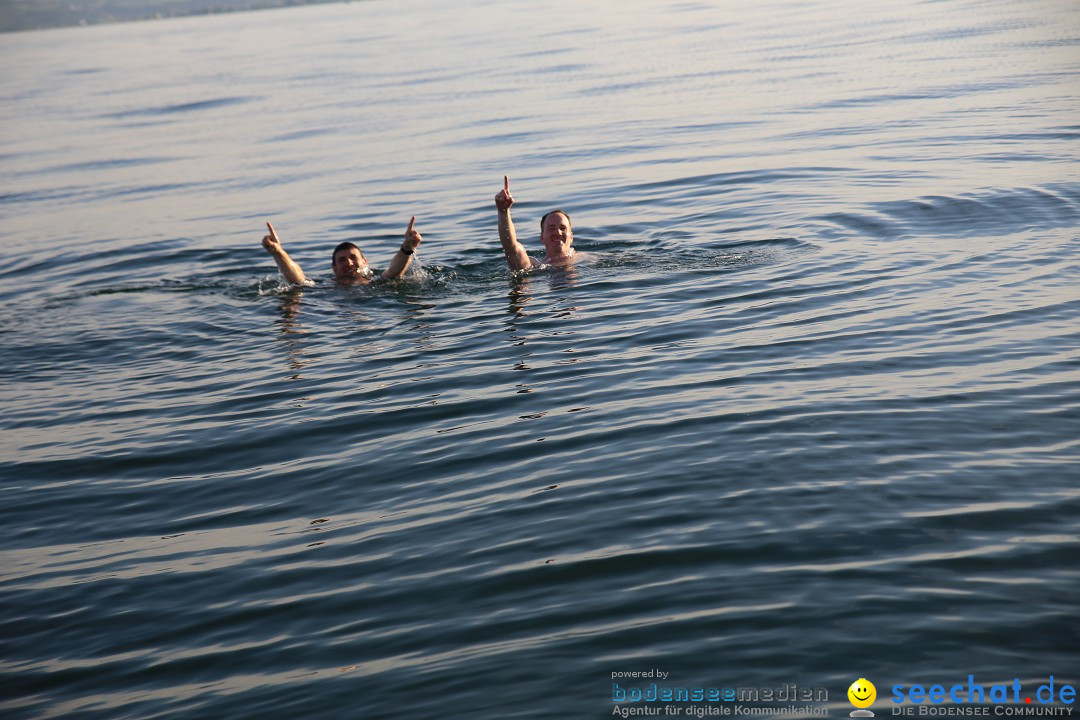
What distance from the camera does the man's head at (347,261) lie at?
12453mm

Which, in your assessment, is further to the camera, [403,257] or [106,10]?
[106,10]

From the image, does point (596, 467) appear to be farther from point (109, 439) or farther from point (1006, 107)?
point (1006, 107)

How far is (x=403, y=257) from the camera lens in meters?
12.2

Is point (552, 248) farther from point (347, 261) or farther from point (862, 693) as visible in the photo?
point (862, 693)

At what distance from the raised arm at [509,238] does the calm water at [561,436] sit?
0.94 ft

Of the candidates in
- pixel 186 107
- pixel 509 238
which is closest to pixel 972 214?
pixel 509 238

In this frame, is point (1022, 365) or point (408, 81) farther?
point (408, 81)

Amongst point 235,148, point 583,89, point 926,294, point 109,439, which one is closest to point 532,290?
point 926,294

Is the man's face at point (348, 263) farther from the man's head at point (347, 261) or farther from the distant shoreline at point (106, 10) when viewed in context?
the distant shoreline at point (106, 10)

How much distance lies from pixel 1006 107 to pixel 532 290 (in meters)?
12.5

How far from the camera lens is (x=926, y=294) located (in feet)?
32.2

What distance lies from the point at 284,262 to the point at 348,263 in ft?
2.45

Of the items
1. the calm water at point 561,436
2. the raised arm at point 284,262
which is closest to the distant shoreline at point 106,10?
the calm water at point 561,436

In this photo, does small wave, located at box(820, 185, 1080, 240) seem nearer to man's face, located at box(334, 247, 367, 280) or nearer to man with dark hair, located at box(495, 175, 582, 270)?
man with dark hair, located at box(495, 175, 582, 270)
